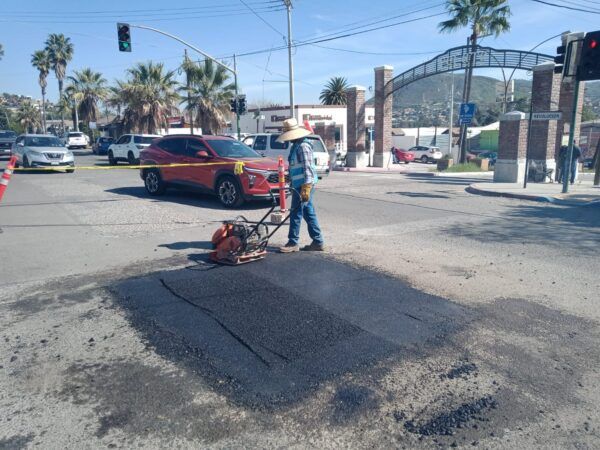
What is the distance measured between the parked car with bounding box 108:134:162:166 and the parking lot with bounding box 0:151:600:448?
18038 mm

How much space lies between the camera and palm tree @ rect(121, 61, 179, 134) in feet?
124

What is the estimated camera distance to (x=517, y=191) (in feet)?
49.5

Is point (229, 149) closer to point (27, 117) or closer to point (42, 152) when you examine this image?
point (42, 152)

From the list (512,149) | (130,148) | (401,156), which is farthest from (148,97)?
(512,149)

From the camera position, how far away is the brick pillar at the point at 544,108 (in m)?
18.4

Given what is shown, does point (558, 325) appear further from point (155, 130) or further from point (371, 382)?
point (155, 130)

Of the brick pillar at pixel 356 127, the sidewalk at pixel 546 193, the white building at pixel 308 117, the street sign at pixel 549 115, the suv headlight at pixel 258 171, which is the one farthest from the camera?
the white building at pixel 308 117

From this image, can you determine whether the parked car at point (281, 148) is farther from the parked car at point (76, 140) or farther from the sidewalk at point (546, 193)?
the parked car at point (76, 140)

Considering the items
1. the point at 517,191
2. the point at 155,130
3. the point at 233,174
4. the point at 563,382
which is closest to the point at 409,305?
the point at 563,382

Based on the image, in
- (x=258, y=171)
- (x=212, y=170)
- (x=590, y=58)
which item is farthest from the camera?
(x=590, y=58)

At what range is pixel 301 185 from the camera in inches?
283

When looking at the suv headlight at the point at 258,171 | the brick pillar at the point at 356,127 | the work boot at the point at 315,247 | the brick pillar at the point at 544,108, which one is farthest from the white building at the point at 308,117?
the work boot at the point at 315,247

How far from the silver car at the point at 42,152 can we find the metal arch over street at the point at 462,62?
1750 cm

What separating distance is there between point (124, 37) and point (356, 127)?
13.6 metres
